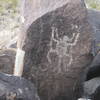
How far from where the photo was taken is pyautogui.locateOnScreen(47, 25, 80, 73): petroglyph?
481cm

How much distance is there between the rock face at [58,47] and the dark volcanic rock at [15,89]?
99 cm

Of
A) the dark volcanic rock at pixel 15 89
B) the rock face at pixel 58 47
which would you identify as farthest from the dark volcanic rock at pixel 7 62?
the dark volcanic rock at pixel 15 89

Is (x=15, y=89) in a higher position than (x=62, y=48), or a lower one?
lower

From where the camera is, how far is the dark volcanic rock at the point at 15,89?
350 cm

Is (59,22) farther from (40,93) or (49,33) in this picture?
(40,93)

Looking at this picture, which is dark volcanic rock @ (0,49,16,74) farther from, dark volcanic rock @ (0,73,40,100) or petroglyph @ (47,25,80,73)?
dark volcanic rock @ (0,73,40,100)

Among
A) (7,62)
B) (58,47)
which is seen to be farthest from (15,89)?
(7,62)

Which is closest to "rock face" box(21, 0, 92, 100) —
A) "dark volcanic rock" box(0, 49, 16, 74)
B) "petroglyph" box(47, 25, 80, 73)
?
"petroglyph" box(47, 25, 80, 73)

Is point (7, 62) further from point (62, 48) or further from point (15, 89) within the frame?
point (15, 89)

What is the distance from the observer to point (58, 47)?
191 inches

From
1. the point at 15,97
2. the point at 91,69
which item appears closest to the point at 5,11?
the point at 91,69

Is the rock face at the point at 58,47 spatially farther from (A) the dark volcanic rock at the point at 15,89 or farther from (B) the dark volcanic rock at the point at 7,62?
(A) the dark volcanic rock at the point at 15,89

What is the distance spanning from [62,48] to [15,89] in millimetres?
1469

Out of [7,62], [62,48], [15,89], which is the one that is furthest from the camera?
[7,62]
